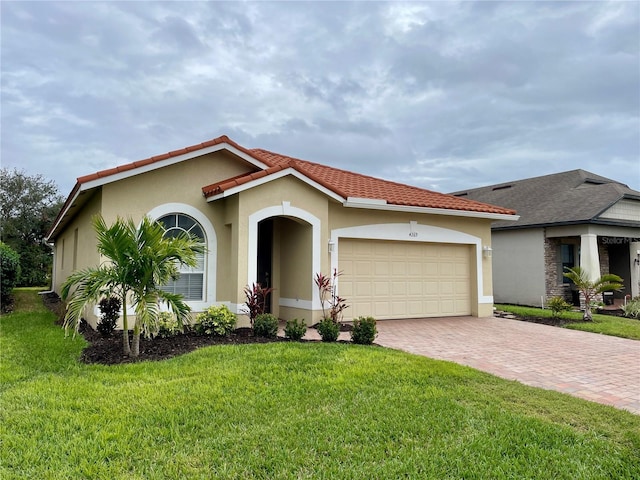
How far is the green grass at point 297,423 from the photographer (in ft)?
12.2

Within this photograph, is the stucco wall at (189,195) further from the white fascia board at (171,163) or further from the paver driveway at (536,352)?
the paver driveway at (536,352)

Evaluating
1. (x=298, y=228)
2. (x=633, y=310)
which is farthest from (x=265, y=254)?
(x=633, y=310)

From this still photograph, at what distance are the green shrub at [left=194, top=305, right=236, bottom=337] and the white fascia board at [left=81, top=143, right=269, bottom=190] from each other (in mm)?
3693

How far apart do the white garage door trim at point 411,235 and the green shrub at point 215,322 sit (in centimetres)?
367

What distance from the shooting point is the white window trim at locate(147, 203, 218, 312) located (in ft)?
34.5

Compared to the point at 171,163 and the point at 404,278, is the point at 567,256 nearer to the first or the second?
the point at 404,278

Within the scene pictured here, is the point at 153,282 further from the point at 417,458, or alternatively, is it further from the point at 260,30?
the point at 260,30

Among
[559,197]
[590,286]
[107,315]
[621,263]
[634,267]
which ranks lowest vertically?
[107,315]

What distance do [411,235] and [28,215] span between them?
97.4 feet

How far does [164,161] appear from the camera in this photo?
10016 millimetres

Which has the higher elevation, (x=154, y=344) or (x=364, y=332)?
(x=364, y=332)

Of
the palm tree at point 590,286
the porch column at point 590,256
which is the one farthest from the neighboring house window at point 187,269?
the porch column at point 590,256

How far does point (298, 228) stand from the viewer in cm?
1183

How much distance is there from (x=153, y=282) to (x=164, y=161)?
3788mm
